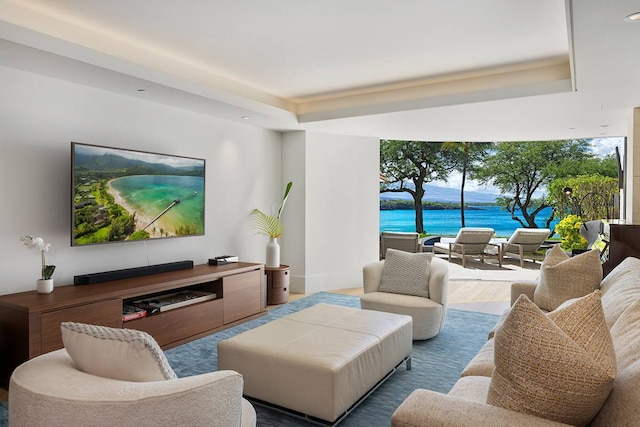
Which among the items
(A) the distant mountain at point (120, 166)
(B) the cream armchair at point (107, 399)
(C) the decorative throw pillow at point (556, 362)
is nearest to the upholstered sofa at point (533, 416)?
(C) the decorative throw pillow at point (556, 362)

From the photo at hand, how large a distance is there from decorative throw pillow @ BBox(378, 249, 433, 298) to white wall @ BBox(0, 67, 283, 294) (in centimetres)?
211

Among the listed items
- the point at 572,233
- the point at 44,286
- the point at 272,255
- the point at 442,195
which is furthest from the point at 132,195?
the point at 442,195

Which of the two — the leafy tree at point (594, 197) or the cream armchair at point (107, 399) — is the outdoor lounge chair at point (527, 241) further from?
the cream armchair at point (107, 399)

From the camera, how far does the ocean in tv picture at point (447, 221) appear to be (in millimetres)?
14992

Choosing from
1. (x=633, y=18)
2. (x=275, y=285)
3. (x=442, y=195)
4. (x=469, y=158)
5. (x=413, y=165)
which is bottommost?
(x=275, y=285)

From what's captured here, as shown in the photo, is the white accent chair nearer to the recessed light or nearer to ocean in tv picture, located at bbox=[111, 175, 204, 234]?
ocean in tv picture, located at bbox=[111, 175, 204, 234]

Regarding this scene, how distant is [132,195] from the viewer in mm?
4027

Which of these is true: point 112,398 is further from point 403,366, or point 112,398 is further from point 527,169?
point 527,169

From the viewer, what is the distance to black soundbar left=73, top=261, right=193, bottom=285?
3.62 metres

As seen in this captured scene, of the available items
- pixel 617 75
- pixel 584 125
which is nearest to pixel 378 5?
pixel 617 75

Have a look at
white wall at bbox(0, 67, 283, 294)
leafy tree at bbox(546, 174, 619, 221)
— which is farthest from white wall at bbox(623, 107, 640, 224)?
leafy tree at bbox(546, 174, 619, 221)

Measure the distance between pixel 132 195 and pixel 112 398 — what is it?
3.10 metres

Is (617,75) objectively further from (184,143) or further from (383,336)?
(184,143)

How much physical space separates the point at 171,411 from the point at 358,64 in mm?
3598
